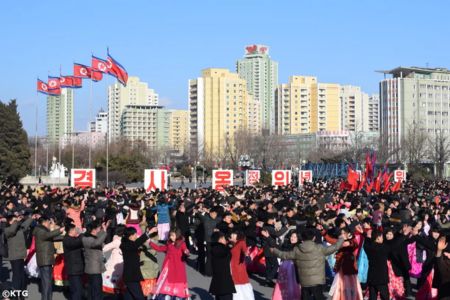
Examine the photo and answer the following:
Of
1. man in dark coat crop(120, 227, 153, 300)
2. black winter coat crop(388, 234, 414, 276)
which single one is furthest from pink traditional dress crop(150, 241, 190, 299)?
black winter coat crop(388, 234, 414, 276)

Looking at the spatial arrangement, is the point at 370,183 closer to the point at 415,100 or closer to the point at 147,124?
the point at 415,100

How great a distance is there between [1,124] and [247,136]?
151 feet

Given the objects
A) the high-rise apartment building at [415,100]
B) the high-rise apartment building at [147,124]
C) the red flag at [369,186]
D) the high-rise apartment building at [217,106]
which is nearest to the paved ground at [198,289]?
the red flag at [369,186]

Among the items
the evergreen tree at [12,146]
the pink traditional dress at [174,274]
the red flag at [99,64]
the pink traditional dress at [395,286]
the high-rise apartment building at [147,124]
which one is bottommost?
the pink traditional dress at [395,286]

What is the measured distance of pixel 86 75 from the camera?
4969cm

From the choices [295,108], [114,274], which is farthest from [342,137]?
[114,274]

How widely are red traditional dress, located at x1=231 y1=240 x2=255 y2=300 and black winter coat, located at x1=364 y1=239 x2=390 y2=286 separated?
76.3 inches

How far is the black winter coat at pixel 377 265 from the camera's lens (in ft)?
38.0

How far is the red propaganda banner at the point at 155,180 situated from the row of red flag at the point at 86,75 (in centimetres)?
2071

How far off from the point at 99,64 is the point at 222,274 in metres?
38.6

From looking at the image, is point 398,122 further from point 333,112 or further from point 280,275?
point 280,275

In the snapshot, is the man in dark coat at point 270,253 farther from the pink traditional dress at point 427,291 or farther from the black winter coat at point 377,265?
the pink traditional dress at point 427,291

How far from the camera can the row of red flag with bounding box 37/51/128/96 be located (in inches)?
1886

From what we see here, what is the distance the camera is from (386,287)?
11672 millimetres
